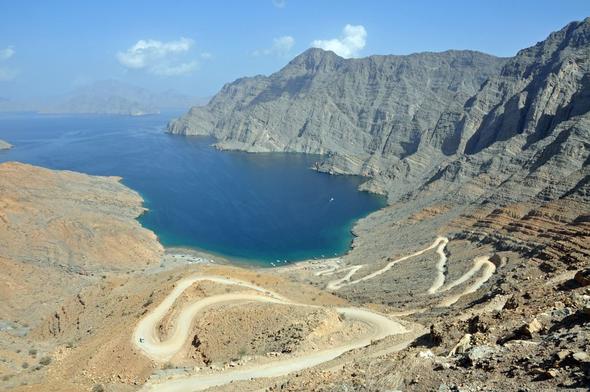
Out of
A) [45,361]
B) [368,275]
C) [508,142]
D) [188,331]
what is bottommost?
[368,275]

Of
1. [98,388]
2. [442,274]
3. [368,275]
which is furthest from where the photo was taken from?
[368,275]

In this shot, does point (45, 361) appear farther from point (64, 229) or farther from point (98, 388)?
point (64, 229)

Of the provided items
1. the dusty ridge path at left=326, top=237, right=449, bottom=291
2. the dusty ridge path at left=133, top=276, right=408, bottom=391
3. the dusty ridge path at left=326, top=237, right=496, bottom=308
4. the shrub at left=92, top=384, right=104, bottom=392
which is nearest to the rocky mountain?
the dusty ridge path at left=326, top=237, right=449, bottom=291

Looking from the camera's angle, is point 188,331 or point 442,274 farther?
point 442,274

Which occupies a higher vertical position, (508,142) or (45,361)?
(508,142)

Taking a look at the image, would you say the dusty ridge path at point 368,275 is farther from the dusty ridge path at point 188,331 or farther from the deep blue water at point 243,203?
the dusty ridge path at point 188,331

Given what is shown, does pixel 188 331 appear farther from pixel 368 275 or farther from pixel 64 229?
pixel 64 229

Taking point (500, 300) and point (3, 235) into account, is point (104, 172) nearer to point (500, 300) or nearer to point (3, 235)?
point (3, 235)

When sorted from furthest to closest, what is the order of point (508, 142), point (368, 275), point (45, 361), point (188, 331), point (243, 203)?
point (243, 203) → point (508, 142) → point (368, 275) → point (45, 361) → point (188, 331)

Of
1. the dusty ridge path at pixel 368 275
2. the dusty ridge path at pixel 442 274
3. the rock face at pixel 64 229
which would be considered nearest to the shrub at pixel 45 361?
the rock face at pixel 64 229

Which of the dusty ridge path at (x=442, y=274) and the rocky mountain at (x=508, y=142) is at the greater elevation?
the rocky mountain at (x=508, y=142)

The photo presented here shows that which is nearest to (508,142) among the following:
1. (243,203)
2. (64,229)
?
(243,203)
